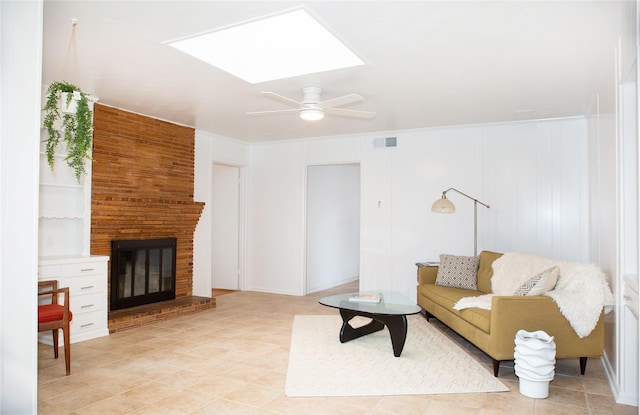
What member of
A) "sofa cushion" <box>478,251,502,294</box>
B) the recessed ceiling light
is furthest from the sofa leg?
the recessed ceiling light

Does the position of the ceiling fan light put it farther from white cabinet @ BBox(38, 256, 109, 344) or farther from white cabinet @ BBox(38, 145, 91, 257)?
white cabinet @ BBox(38, 256, 109, 344)

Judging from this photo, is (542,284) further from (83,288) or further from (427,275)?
(83,288)

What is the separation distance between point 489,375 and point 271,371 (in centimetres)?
177

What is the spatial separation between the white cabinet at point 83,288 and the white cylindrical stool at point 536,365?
4.03m

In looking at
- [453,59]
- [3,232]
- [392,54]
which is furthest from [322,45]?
[3,232]

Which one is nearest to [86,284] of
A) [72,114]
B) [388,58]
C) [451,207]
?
[72,114]

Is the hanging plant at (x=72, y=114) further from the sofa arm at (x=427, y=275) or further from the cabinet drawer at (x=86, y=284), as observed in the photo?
the sofa arm at (x=427, y=275)

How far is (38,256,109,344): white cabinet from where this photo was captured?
14.1 feet

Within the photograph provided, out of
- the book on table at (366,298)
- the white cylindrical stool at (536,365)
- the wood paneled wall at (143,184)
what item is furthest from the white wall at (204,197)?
the white cylindrical stool at (536,365)

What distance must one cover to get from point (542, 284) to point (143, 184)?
15.4ft

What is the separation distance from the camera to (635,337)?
10.0 feet

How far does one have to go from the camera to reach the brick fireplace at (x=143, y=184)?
5.15m

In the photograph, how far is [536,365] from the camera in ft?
10.3

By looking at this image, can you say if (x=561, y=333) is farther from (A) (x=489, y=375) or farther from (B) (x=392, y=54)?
(B) (x=392, y=54)
